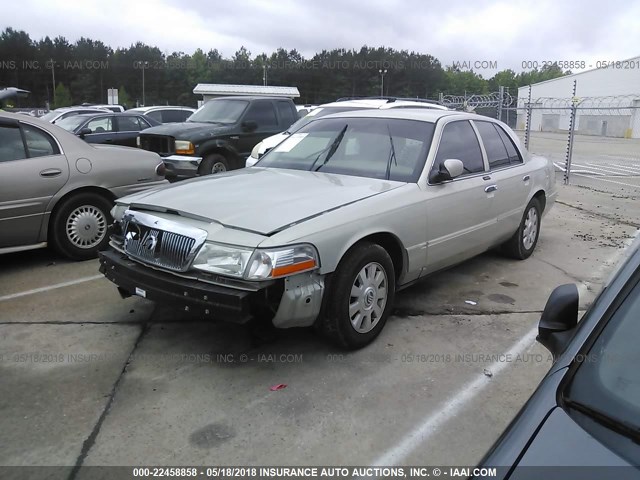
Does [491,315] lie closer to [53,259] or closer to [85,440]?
[85,440]

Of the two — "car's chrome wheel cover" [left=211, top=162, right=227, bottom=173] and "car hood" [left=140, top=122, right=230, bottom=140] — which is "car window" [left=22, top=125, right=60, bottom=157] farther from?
"car's chrome wheel cover" [left=211, top=162, right=227, bottom=173]

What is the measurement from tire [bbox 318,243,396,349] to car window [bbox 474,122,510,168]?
7.06 feet

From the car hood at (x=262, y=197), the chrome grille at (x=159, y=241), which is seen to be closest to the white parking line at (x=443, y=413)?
the car hood at (x=262, y=197)

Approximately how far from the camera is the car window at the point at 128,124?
40.8 ft

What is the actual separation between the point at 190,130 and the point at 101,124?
3993mm

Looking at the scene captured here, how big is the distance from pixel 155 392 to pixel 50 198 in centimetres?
310

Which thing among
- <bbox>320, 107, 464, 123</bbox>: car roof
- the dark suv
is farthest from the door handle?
the dark suv

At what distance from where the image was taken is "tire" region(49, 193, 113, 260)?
18.6 ft

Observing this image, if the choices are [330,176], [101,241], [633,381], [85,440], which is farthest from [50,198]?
[633,381]

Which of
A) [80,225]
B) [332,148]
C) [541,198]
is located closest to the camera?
[332,148]

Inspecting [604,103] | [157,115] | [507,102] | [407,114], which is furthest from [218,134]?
[604,103]

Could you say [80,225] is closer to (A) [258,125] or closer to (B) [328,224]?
(B) [328,224]

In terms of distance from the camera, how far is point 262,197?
388cm

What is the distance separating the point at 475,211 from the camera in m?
4.93
